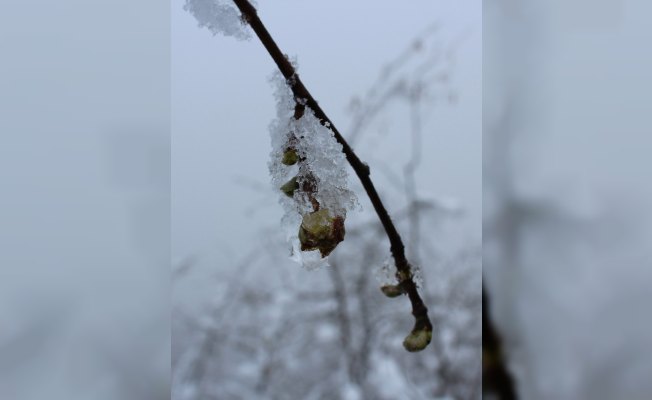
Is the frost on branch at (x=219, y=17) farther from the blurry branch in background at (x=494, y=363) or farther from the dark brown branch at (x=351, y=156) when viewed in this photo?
the blurry branch in background at (x=494, y=363)

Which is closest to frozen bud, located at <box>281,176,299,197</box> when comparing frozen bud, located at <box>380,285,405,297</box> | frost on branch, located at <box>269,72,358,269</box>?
frost on branch, located at <box>269,72,358,269</box>

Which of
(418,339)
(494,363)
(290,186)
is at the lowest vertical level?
(494,363)

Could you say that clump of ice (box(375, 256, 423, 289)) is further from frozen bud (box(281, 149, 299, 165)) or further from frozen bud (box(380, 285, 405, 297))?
frozen bud (box(281, 149, 299, 165))

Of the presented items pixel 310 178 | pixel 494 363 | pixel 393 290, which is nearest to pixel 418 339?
pixel 393 290

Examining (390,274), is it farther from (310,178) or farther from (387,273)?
(310,178)

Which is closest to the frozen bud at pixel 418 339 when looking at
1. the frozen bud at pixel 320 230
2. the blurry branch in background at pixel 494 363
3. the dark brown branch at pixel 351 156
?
the dark brown branch at pixel 351 156

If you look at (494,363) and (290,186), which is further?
(494,363)

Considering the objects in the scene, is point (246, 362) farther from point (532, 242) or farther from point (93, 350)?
point (93, 350)
